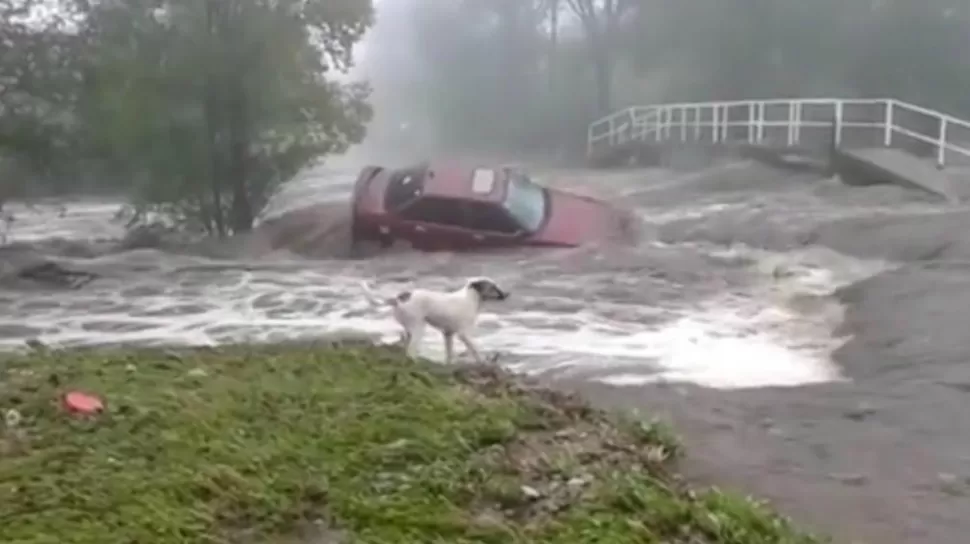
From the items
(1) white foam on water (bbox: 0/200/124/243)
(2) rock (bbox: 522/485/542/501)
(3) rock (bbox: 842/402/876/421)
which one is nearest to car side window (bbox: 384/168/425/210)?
(3) rock (bbox: 842/402/876/421)

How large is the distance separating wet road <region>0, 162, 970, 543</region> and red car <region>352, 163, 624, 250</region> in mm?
294

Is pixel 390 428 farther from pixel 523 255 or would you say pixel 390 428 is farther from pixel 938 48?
pixel 938 48

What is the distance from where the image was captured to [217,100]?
2417cm

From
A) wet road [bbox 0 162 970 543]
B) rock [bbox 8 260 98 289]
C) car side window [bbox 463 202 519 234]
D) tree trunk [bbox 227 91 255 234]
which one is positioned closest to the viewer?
wet road [bbox 0 162 970 543]

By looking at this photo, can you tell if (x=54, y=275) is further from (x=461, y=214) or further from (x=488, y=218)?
(x=488, y=218)

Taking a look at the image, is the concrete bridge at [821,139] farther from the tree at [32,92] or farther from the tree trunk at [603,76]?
the tree at [32,92]

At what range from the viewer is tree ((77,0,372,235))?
23.5 meters

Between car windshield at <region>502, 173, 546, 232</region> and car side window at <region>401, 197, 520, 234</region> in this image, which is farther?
car windshield at <region>502, 173, 546, 232</region>

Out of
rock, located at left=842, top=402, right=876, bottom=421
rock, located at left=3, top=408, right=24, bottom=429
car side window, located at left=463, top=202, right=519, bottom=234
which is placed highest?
rock, located at left=3, top=408, right=24, bottom=429

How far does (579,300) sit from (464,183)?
3.40 meters

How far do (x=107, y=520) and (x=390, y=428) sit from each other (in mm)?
1527

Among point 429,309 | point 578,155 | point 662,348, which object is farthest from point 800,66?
point 429,309

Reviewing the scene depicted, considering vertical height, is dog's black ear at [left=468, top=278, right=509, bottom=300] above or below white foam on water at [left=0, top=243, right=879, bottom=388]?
above

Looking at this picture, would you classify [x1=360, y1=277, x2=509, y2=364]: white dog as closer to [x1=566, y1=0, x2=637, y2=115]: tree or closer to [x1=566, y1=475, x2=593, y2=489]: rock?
[x1=566, y1=475, x2=593, y2=489]: rock
